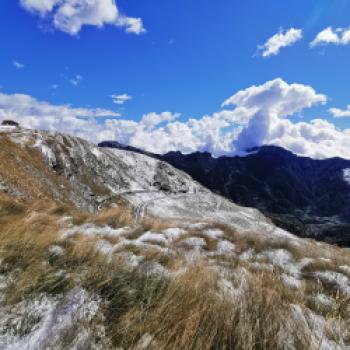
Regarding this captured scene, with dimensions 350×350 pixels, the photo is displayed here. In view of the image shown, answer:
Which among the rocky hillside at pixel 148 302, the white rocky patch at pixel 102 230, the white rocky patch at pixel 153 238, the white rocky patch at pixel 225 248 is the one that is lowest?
the white rocky patch at pixel 225 248

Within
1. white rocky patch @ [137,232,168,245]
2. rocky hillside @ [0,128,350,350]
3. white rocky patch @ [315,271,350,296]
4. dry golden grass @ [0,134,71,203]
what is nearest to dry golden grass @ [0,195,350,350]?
rocky hillside @ [0,128,350,350]

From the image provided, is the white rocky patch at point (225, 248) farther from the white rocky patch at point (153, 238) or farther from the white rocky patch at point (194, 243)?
the white rocky patch at point (153, 238)

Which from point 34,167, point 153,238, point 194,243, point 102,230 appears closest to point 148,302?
point 153,238

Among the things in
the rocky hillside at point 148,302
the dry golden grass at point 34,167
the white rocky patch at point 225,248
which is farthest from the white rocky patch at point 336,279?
the dry golden grass at point 34,167

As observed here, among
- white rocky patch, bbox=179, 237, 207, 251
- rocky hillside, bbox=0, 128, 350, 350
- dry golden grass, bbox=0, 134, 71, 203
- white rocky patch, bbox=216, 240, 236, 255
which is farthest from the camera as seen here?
dry golden grass, bbox=0, 134, 71, 203

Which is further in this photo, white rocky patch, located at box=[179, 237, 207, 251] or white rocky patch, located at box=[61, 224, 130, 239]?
white rocky patch, located at box=[179, 237, 207, 251]

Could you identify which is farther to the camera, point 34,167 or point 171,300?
point 34,167

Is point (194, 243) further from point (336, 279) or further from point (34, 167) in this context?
point (34, 167)

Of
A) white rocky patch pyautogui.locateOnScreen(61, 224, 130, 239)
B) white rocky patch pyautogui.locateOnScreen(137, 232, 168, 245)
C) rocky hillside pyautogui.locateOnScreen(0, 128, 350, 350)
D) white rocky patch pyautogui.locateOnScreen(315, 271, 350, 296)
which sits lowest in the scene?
white rocky patch pyautogui.locateOnScreen(315, 271, 350, 296)

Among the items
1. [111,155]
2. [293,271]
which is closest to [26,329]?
[293,271]

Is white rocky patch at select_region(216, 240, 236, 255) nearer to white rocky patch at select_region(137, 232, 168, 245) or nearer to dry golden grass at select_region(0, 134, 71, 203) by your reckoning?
white rocky patch at select_region(137, 232, 168, 245)

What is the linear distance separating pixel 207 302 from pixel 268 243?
32.9ft

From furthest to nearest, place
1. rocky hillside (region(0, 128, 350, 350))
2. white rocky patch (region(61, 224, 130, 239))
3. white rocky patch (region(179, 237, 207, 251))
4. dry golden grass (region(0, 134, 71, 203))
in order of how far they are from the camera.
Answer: dry golden grass (region(0, 134, 71, 203)), white rocky patch (region(179, 237, 207, 251)), white rocky patch (region(61, 224, 130, 239)), rocky hillside (region(0, 128, 350, 350))

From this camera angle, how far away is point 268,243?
1424 cm
